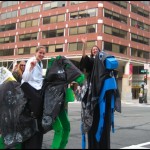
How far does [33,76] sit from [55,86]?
415mm

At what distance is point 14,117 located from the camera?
514 centimetres

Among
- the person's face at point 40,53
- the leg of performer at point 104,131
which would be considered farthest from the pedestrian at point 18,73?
the leg of performer at point 104,131

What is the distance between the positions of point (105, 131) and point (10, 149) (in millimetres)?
1523

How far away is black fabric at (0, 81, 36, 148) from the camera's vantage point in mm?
5047

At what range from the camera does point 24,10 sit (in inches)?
2221

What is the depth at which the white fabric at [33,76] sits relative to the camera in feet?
16.9

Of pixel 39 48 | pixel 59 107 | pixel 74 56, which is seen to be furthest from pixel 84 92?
pixel 74 56

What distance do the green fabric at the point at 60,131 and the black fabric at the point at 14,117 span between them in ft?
1.12

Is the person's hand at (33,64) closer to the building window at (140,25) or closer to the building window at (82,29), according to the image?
the building window at (82,29)

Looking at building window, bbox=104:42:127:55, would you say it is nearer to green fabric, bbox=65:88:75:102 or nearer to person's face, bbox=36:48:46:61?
person's face, bbox=36:48:46:61

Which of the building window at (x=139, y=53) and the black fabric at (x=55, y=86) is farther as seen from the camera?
the building window at (x=139, y=53)

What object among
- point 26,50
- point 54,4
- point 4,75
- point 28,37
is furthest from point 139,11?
point 4,75

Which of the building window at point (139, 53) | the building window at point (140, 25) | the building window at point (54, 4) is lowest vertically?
the building window at point (139, 53)

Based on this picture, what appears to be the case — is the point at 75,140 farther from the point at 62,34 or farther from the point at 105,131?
the point at 62,34
